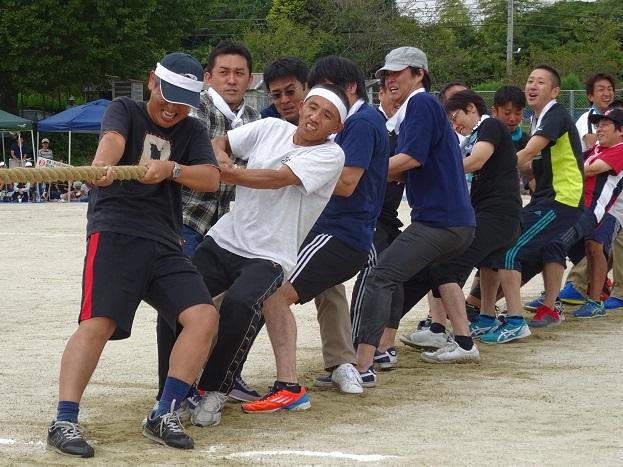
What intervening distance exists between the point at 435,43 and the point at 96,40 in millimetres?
15278

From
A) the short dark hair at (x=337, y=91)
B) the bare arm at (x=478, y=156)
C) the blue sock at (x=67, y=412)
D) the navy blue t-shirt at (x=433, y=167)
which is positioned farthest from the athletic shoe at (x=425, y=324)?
the blue sock at (x=67, y=412)

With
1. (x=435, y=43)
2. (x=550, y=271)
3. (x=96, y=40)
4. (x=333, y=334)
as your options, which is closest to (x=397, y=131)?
(x=333, y=334)

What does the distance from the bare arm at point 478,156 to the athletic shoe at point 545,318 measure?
1843mm

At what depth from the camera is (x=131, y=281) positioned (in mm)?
5133

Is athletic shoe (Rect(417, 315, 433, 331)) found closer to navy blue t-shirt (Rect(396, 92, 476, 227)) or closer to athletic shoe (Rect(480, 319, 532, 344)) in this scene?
athletic shoe (Rect(480, 319, 532, 344))

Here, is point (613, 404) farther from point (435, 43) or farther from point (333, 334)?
point (435, 43)

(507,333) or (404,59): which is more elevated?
(404,59)

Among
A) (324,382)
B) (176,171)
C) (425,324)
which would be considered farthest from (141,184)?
(425,324)

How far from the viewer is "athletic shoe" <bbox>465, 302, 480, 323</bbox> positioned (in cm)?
885

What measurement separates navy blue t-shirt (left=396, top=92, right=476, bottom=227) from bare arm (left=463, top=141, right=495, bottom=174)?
0.74 metres

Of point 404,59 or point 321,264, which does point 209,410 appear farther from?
point 404,59

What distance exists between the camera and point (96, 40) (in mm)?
40500

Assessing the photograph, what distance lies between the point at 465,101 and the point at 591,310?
2553mm

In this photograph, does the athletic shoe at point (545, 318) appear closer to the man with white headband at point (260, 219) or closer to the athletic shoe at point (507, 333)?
the athletic shoe at point (507, 333)
